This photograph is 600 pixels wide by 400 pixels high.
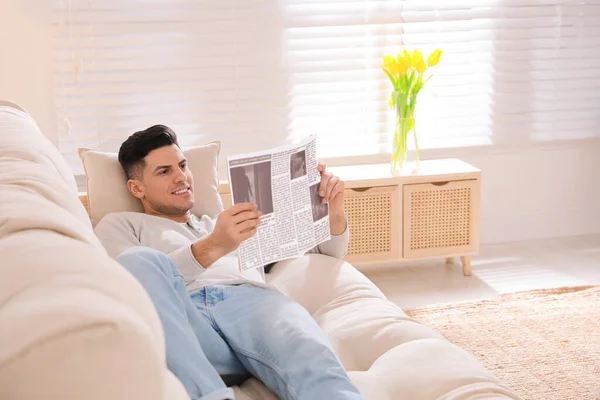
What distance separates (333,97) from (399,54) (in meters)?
0.45

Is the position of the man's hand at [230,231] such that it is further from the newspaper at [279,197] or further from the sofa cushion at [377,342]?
the sofa cushion at [377,342]

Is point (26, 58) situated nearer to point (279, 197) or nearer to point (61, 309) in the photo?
point (279, 197)

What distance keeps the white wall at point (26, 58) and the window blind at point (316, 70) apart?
0.06 metres

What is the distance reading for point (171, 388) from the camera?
848mm

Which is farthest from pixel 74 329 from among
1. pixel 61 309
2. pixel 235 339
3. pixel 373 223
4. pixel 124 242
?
pixel 373 223

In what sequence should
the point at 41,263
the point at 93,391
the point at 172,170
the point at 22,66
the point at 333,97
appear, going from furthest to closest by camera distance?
the point at 333,97, the point at 22,66, the point at 172,170, the point at 41,263, the point at 93,391

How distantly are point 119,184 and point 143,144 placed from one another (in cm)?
18

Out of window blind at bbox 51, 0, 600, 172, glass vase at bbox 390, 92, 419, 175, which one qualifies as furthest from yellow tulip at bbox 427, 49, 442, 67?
window blind at bbox 51, 0, 600, 172

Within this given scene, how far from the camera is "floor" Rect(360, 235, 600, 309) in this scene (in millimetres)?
3672

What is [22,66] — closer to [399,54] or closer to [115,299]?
[399,54]

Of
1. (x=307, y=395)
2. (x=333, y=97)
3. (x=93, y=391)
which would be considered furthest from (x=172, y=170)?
(x=93, y=391)

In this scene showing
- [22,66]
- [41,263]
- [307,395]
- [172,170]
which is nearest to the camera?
[41,263]

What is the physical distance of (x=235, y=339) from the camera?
77.6 inches

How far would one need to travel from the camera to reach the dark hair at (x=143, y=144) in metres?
2.56
